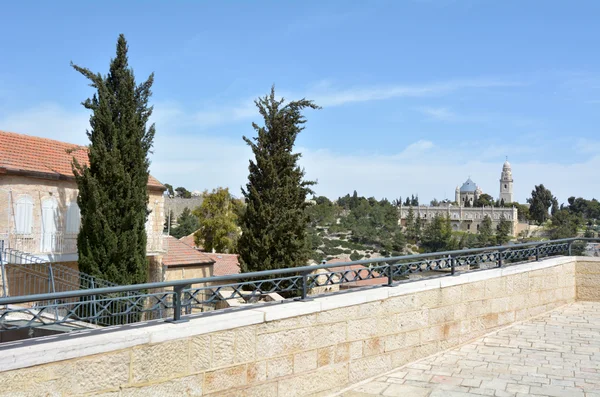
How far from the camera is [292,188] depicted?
17.7 meters

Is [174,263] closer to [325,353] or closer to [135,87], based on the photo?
[135,87]

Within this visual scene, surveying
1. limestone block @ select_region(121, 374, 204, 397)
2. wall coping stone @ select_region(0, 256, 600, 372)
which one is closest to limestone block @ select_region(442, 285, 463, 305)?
wall coping stone @ select_region(0, 256, 600, 372)

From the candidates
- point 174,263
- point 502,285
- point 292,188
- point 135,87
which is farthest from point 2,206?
point 502,285

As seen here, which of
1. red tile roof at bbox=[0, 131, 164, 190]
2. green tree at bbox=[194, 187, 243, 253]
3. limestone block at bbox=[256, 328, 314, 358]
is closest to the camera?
limestone block at bbox=[256, 328, 314, 358]

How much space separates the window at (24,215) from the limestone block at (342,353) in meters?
12.8

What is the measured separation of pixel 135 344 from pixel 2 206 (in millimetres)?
12806

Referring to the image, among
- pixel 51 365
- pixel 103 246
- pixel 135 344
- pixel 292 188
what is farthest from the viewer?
pixel 292 188

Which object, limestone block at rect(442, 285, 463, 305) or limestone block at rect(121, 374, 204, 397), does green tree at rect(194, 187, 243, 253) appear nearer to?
limestone block at rect(442, 285, 463, 305)

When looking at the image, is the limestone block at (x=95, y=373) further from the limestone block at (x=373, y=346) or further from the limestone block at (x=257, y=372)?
the limestone block at (x=373, y=346)

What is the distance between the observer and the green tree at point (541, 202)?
136 metres

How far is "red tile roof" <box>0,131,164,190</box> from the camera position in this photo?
15.8 metres

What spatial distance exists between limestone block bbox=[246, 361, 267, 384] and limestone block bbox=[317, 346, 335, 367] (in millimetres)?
820

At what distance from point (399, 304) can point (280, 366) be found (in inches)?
87.6

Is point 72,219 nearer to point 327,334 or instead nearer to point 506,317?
point 327,334
